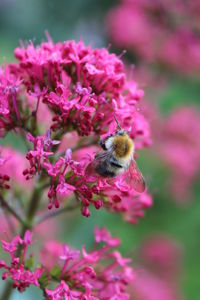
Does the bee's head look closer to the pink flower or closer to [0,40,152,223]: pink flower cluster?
[0,40,152,223]: pink flower cluster

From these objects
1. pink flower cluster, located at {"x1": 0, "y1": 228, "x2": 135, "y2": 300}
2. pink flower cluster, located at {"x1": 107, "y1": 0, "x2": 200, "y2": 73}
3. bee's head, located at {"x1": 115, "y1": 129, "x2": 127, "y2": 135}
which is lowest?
pink flower cluster, located at {"x1": 0, "y1": 228, "x2": 135, "y2": 300}

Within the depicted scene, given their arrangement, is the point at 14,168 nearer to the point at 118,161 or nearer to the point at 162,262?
the point at 118,161

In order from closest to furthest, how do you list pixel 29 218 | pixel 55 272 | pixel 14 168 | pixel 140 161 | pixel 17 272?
pixel 17 272 → pixel 55 272 → pixel 29 218 → pixel 14 168 → pixel 140 161

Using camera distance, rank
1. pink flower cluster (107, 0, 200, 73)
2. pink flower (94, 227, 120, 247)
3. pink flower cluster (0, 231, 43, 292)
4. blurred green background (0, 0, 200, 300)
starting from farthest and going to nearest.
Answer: blurred green background (0, 0, 200, 300) < pink flower cluster (107, 0, 200, 73) < pink flower (94, 227, 120, 247) < pink flower cluster (0, 231, 43, 292)

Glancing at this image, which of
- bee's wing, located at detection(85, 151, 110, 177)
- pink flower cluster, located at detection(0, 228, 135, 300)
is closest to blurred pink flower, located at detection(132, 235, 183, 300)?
pink flower cluster, located at detection(0, 228, 135, 300)

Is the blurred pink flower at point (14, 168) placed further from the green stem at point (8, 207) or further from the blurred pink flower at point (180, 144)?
the blurred pink flower at point (180, 144)

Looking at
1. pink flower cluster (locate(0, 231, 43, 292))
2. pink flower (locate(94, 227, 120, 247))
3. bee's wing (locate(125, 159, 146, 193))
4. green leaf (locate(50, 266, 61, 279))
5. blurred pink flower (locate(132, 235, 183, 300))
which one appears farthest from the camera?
blurred pink flower (locate(132, 235, 183, 300))

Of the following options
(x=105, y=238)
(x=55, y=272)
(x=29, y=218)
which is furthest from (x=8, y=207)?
(x=105, y=238)

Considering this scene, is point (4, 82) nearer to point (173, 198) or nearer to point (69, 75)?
point (69, 75)
